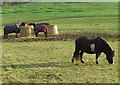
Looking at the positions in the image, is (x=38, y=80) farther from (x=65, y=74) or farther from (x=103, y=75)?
(x=103, y=75)

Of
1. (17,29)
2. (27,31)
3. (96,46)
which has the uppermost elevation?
(17,29)

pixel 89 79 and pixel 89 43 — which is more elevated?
pixel 89 43

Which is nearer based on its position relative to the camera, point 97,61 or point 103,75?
point 103,75

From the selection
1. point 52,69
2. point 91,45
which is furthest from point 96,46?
Result: point 52,69

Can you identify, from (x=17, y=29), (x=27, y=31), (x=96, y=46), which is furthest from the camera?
(x=27, y=31)

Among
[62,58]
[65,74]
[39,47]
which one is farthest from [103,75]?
[39,47]

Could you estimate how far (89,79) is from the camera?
12172mm

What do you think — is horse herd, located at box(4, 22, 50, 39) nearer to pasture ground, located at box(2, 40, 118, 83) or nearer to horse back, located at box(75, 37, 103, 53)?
pasture ground, located at box(2, 40, 118, 83)

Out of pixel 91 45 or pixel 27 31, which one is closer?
pixel 91 45

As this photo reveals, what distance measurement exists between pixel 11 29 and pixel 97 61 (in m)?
15.5

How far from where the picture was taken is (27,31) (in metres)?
29.2

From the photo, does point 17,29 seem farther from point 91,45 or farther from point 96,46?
point 96,46

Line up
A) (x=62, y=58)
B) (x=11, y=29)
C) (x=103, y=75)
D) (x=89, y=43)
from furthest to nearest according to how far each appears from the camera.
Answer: (x=11, y=29), (x=62, y=58), (x=89, y=43), (x=103, y=75)

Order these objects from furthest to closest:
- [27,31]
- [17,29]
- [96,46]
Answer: [27,31] → [17,29] → [96,46]
